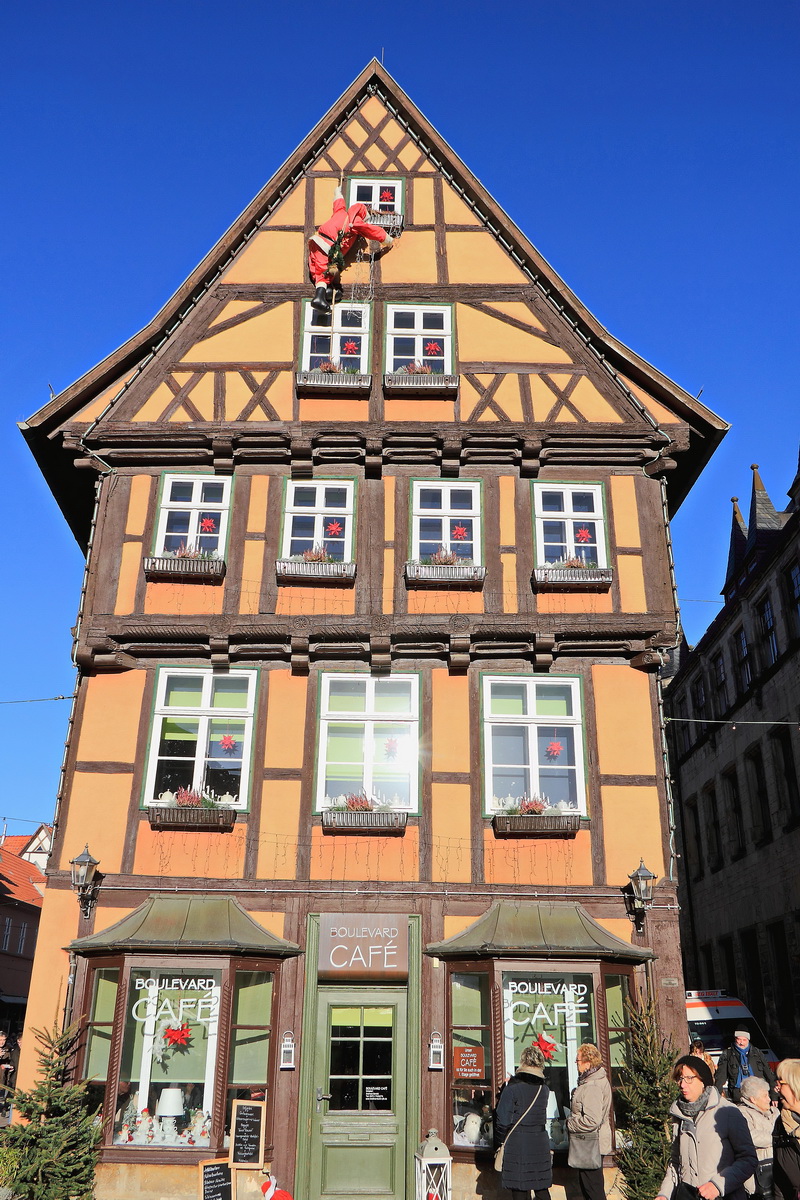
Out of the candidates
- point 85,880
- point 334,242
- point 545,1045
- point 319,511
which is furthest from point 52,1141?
point 334,242

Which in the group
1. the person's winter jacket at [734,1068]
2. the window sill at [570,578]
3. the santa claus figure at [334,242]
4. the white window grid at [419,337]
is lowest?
the person's winter jacket at [734,1068]

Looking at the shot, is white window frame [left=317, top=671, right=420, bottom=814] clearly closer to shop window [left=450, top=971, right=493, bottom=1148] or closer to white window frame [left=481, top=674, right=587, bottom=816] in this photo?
white window frame [left=481, top=674, right=587, bottom=816]

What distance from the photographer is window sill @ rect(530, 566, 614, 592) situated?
1441 cm

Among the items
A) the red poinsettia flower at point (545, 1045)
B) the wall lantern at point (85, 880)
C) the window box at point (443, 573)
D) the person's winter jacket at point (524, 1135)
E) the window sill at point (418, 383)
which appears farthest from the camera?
the window sill at point (418, 383)

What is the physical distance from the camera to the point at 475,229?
17.2 metres

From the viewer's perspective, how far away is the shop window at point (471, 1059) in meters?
12.0

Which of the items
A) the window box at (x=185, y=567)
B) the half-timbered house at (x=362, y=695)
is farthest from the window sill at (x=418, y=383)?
the window box at (x=185, y=567)

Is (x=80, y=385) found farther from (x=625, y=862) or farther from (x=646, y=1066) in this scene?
(x=646, y=1066)

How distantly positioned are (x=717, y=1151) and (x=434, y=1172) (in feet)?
18.1

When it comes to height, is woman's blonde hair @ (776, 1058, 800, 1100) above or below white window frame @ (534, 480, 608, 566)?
below

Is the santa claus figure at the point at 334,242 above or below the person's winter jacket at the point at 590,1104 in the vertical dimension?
above

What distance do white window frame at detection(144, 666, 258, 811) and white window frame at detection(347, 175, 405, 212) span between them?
28.1 ft

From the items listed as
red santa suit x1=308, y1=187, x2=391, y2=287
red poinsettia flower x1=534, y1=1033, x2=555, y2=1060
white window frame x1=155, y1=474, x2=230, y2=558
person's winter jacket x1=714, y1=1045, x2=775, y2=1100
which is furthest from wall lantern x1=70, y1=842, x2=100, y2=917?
red santa suit x1=308, y1=187, x2=391, y2=287

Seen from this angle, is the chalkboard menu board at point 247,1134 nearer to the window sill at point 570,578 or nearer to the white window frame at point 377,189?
the window sill at point 570,578
